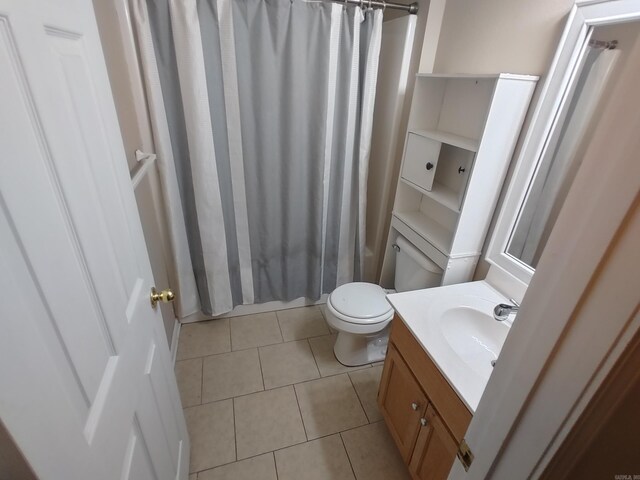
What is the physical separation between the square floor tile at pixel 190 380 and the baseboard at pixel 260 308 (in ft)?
1.10

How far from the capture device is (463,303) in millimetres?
1299

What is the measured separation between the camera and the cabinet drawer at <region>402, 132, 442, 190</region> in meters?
1.55

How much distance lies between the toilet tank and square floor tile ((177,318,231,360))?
1154mm

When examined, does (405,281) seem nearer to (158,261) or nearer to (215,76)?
(158,261)

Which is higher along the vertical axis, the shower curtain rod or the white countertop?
the shower curtain rod

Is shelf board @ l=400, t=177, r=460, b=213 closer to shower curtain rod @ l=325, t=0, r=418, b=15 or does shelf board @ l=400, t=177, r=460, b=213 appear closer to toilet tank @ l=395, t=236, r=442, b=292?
toilet tank @ l=395, t=236, r=442, b=292

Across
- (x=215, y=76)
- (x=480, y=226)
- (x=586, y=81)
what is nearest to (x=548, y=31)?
(x=586, y=81)

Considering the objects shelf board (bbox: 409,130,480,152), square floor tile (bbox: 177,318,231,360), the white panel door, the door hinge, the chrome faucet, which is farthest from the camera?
square floor tile (bbox: 177,318,231,360)

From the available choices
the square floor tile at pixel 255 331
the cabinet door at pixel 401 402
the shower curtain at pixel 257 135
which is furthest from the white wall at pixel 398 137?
the cabinet door at pixel 401 402

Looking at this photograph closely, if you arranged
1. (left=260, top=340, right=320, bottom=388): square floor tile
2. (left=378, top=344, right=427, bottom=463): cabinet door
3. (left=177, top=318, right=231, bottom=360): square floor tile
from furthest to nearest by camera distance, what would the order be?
(left=177, top=318, right=231, bottom=360): square floor tile
(left=260, top=340, right=320, bottom=388): square floor tile
(left=378, top=344, right=427, bottom=463): cabinet door

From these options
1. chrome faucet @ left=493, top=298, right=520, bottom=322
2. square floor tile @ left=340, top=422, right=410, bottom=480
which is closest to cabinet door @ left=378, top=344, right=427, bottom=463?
square floor tile @ left=340, top=422, right=410, bottom=480

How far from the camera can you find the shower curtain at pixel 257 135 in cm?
153

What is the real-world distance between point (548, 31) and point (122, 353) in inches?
63.7

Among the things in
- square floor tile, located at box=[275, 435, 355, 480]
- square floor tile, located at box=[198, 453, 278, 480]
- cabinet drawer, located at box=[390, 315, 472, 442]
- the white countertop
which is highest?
the white countertop
